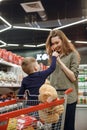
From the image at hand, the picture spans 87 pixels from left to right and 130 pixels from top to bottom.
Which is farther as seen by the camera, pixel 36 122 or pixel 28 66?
pixel 28 66

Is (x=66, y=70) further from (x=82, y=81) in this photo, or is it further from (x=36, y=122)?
(x=82, y=81)

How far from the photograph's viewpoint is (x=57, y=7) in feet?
27.9

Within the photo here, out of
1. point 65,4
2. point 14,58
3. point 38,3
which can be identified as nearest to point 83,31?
point 65,4

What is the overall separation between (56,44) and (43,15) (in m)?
6.93

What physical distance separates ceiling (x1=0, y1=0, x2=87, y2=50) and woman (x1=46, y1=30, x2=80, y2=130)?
5.38 m

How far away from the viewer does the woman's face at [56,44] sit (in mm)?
2408

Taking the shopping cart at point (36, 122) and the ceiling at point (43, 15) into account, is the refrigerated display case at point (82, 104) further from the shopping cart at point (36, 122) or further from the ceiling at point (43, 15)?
the shopping cart at point (36, 122)

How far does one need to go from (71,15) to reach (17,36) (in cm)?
402

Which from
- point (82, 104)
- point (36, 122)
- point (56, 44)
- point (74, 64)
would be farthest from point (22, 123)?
point (82, 104)

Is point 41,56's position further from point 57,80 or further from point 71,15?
point 57,80

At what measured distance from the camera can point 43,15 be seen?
30.1ft

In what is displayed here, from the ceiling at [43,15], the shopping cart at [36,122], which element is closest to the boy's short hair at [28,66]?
the shopping cart at [36,122]

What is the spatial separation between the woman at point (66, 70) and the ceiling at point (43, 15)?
17.6 feet

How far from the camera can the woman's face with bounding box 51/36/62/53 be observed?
2.41 meters
